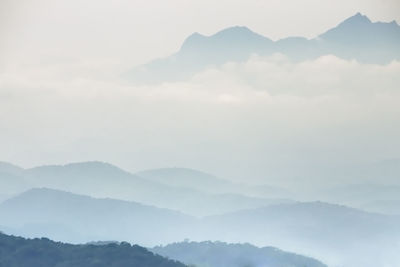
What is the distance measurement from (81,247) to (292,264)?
40.9 meters

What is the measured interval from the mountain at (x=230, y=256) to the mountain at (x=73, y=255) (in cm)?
3120

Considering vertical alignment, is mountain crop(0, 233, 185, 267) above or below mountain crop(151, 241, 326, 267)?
below

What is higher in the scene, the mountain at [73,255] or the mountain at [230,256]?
the mountain at [230,256]

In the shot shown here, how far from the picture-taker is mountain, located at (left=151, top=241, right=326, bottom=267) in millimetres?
111375

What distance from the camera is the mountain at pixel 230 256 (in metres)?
111

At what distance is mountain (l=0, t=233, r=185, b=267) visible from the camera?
75.1 meters

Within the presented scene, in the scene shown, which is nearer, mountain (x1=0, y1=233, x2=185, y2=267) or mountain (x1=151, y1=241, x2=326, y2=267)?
mountain (x1=0, y1=233, x2=185, y2=267)

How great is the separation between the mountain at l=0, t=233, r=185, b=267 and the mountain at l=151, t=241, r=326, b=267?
102 feet

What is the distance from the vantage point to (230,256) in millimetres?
113812

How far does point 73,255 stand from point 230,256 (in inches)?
1545

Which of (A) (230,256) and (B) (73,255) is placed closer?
(B) (73,255)

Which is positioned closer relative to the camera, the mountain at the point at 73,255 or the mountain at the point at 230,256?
the mountain at the point at 73,255

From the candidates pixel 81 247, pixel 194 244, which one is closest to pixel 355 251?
pixel 194 244

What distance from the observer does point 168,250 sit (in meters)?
123
